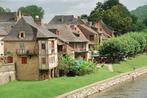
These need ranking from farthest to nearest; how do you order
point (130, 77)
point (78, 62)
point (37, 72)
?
point (130, 77) → point (78, 62) → point (37, 72)

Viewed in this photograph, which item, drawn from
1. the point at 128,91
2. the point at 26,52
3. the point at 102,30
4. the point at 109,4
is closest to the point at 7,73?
the point at 26,52

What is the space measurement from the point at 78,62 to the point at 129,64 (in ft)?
109

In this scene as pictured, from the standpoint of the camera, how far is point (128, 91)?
78.6 m

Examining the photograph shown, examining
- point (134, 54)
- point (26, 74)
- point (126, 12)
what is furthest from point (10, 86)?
point (126, 12)

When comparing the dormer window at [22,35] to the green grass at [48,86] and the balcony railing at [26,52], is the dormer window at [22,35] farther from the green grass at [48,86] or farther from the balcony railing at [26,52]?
the green grass at [48,86]

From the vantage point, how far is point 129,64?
11538cm

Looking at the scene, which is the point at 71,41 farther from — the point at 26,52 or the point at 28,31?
the point at 26,52

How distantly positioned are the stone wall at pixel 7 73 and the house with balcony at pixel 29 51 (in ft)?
5.04

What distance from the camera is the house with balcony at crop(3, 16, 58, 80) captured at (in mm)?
77562

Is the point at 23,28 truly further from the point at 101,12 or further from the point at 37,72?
the point at 101,12

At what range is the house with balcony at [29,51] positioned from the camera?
77.6m

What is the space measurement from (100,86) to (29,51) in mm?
11809

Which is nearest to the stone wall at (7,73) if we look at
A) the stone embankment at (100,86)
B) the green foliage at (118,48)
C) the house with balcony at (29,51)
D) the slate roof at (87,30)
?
the house with balcony at (29,51)

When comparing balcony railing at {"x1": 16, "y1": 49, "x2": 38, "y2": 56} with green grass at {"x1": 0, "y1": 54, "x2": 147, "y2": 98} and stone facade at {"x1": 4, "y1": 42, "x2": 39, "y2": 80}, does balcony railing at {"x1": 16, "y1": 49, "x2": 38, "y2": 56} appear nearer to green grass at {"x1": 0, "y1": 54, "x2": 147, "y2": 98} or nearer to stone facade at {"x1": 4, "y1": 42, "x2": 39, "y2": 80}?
stone facade at {"x1": 4, "y1": 42, "x2": 39, "y2": 80}
